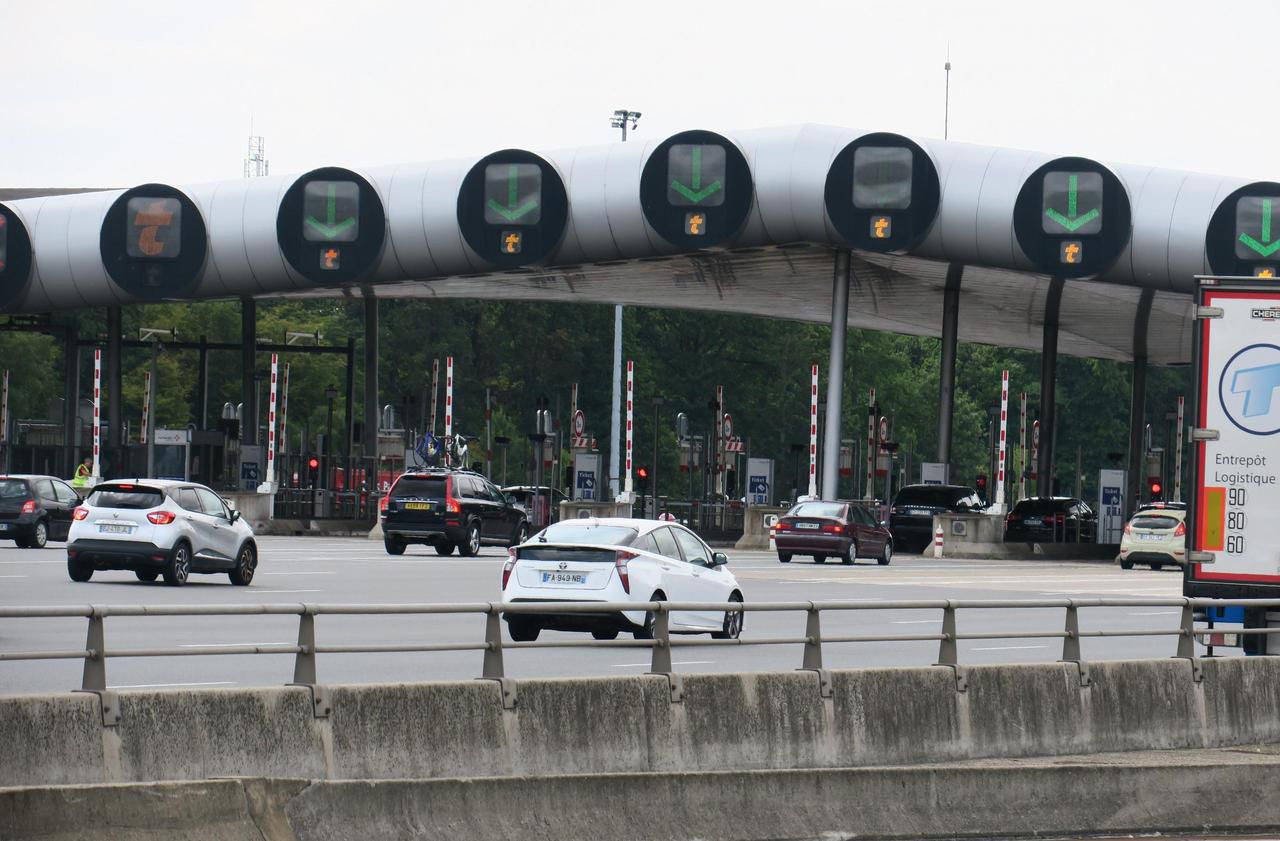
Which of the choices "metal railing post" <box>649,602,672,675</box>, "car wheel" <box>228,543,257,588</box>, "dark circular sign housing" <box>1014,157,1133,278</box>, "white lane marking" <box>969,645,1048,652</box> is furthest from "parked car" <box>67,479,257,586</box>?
"dark circular sign housing" <box>1014,157,1133,278</box>

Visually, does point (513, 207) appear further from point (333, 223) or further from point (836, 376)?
point (836, 376)

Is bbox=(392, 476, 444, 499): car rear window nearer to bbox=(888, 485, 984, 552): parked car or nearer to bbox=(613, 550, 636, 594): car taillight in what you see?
bbox=(888, 485, 984, 552): parked car

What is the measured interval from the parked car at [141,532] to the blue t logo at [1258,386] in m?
15.9

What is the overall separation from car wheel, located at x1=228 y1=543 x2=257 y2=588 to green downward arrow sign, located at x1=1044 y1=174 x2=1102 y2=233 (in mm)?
23324

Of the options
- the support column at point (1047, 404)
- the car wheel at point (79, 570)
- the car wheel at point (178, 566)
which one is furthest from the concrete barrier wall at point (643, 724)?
the support column at point (1047, 404)

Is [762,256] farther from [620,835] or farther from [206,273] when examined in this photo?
[620,835]

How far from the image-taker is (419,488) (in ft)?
142

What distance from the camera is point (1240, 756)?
16.2 metres

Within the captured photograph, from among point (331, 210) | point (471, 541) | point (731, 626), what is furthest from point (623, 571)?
point (331, 210)

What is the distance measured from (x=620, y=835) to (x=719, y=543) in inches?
1851

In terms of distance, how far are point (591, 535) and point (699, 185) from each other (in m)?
27.6

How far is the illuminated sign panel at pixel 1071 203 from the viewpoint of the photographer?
49.7 meters

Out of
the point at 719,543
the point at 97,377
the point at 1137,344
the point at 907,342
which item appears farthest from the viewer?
the point at 907,342

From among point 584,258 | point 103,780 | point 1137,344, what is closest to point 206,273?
point 584,258
